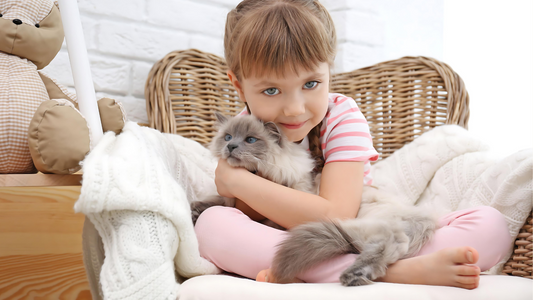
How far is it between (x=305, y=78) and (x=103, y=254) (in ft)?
2.05

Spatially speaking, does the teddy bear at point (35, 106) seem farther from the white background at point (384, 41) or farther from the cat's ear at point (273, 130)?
the white background at point (384, 41)

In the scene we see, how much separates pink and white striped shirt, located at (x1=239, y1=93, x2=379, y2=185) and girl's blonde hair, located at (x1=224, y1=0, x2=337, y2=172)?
0.18 metres

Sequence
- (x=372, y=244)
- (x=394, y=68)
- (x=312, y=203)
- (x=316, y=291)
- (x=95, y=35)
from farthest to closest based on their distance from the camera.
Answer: (x=394, y=68) → (x=95, y=35) → (x=312, y=203) → (x=372, y=244) → (x=316, y=291)

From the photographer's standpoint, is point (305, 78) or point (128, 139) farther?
point (305, 78)

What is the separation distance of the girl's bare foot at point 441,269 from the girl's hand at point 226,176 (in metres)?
0.44

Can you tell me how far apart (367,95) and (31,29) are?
52.0 inches

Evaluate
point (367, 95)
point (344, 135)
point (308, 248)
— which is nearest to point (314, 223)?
point (308, 248)

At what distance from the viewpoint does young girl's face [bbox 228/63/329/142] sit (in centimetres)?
103

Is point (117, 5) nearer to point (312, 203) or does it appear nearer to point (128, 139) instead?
point (128, 139)

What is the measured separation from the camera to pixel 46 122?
728 millimetres

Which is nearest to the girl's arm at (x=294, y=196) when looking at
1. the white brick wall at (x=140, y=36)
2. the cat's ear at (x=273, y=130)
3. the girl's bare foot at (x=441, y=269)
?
the cat's ear at (x=273, y=130)

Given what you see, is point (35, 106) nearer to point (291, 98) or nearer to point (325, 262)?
point (291, 98)

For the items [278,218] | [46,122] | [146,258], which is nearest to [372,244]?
[278,218]

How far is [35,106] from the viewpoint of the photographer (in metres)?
0.86
